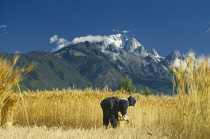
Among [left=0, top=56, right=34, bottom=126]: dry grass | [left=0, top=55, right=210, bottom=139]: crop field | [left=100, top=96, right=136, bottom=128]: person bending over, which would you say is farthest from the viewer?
[left=100, top=96, right=136, bottom=128]: person bending over

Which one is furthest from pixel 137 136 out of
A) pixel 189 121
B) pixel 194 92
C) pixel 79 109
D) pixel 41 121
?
pixel 41 121

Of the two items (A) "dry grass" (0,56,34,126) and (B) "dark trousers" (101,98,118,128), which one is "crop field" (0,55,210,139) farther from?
(B) "dark trousers" (101,98,118,128)

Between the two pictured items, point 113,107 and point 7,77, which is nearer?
point 7,77

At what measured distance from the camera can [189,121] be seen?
17.8 ft

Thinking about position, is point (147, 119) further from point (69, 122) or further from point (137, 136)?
point (137, 136)

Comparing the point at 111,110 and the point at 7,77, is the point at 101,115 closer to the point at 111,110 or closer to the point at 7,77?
the point at 111,110

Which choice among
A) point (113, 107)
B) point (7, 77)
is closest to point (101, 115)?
point (113, 107)

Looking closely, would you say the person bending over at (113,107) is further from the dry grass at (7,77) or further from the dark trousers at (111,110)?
the dry grass at (7,77)

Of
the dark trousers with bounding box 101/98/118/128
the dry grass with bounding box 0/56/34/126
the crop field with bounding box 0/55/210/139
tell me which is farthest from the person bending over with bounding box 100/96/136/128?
the dry grass with bounding box 0/56/34/126

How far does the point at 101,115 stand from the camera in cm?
1038

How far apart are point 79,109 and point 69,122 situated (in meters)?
0.65

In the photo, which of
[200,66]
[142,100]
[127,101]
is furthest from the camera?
[142,100]

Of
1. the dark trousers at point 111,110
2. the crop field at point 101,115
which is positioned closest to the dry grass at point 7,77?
the crop field at point 101,115

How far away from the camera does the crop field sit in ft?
17.4
